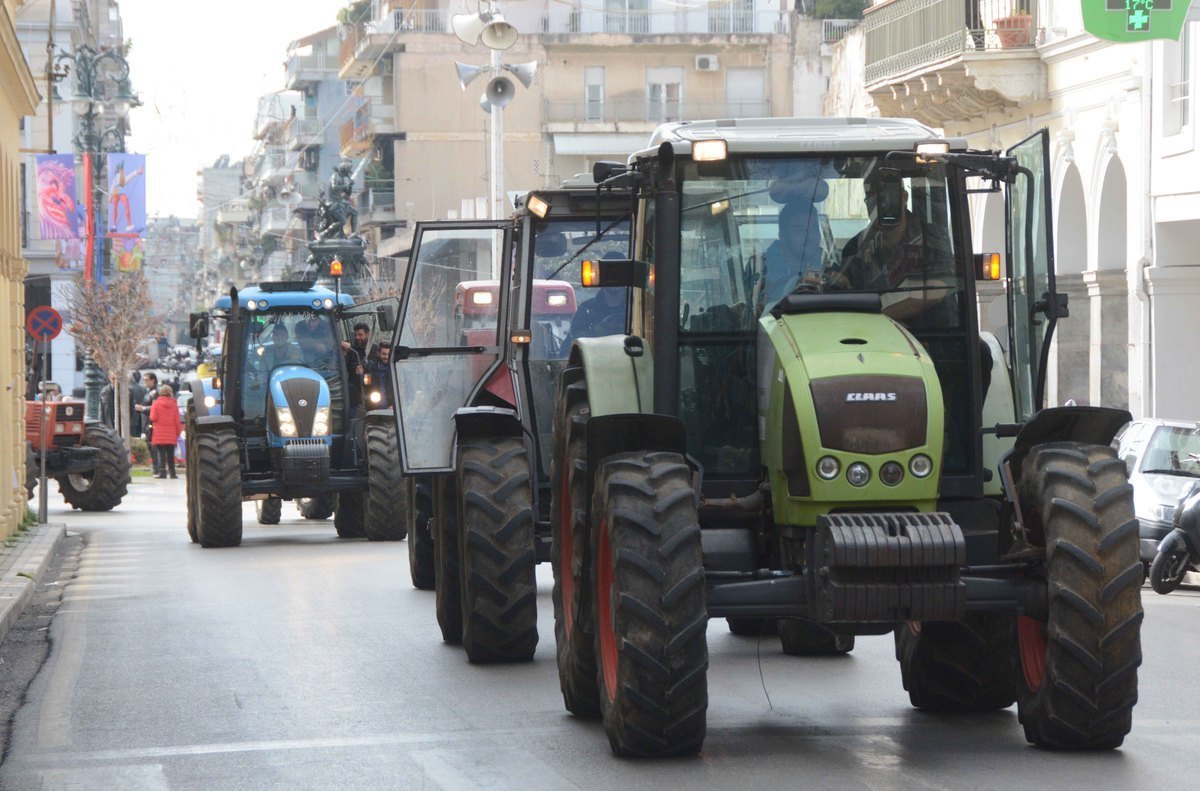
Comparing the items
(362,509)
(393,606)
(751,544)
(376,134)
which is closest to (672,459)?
(751,544)

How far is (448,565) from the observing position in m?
12.5

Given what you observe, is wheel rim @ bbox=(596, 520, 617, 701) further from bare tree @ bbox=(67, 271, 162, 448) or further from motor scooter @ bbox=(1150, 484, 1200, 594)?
bare tree @ bbox=(67, 271, 162, 448)

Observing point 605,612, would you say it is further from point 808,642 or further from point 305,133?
point 305,133

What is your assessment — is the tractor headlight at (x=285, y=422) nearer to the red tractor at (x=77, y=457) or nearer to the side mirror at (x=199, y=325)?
the side mirror at (x=199, y=325)

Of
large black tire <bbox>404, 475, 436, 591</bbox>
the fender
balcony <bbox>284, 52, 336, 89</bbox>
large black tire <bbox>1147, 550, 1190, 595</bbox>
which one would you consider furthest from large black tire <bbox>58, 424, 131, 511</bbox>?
balcony <bbox>284, 52, 336, 89</bbox>

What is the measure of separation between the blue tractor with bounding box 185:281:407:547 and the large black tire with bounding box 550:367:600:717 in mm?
12544

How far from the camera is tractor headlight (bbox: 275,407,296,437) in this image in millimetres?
22750

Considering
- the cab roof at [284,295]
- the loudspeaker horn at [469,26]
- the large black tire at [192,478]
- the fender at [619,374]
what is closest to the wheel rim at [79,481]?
the large black tire at [192,478]

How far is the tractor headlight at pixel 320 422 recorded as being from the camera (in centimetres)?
2283

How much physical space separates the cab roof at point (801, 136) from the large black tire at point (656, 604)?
1.61m

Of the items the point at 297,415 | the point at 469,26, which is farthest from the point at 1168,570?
the point at 469,26

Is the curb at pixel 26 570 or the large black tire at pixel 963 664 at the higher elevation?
the large black tire at pixel 963 664

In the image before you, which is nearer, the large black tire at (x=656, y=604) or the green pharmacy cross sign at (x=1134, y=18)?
the large black tire at (x=656, y=604)

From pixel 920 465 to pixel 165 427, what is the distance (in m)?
31.5
